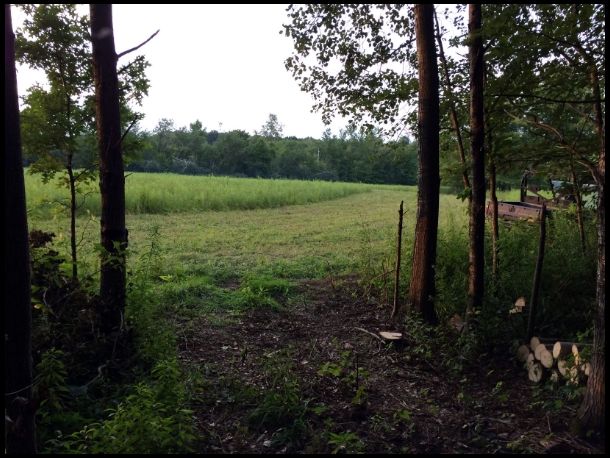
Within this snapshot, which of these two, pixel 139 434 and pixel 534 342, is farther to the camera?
pixel 534 342

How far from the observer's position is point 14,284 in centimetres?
→ 239

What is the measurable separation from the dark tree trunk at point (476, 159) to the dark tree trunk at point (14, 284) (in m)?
4.16

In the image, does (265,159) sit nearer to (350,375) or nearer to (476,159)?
(476,159)

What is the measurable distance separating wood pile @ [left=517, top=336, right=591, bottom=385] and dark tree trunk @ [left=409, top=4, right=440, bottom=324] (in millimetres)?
1461

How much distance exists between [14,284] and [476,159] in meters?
4.40

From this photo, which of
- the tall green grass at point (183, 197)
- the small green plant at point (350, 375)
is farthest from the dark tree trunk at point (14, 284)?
the tall green grass at point (183, 197)

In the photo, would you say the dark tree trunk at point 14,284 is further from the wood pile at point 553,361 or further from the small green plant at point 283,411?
the wood pile at point 553,361

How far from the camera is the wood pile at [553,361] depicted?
3791 millimetres

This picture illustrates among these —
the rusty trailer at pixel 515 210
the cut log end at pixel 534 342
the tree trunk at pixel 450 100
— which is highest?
the tree trunk at pixel 450 100

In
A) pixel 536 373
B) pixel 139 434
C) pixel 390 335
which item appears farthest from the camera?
pixel 390 335

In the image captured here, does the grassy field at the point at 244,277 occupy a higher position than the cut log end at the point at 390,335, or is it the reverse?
the grassy field at the point at 244,277

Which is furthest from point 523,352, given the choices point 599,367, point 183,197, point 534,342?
point 183,197

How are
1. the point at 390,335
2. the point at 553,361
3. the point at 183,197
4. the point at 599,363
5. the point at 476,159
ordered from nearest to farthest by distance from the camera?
the point at 599,363, the point at 553,361, the point at 476,159, the point at 390,335, the point at 183,197

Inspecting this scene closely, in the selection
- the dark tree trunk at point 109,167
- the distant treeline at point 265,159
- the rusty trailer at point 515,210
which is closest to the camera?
the dark tree trunk at point 109,167
